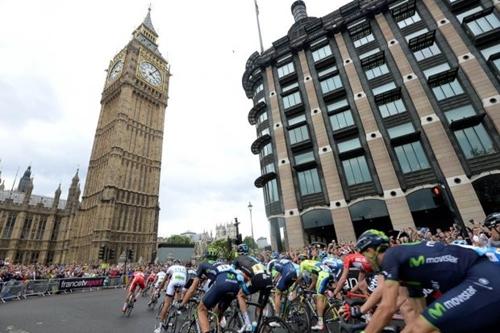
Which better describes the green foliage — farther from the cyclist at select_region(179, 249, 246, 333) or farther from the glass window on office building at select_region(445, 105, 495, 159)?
the glass window on office building at select_region(445, 105, 495, 159)

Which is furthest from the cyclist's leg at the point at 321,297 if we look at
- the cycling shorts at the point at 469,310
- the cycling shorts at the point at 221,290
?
the cycling shorts at the point at 469,310

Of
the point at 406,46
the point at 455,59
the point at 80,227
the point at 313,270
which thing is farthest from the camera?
the point at 80,227

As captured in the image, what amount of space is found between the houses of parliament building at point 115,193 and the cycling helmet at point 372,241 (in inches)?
2025

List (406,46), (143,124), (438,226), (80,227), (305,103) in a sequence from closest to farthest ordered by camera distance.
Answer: (438,226) < (406,46) < (305,103) < (80,227) < (143,124)

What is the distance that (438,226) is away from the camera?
18.5 m

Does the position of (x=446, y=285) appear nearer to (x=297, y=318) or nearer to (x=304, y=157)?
(x=297, y=318)

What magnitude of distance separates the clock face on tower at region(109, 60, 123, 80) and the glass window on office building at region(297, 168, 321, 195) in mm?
64645

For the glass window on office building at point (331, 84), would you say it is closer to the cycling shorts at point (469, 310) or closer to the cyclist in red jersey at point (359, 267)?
the cyclist in red jersey at point (359, 267)

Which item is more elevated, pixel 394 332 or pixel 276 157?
pixel 276 157

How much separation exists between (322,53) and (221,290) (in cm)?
2917

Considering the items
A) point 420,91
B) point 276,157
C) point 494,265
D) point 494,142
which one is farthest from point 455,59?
point 494,265

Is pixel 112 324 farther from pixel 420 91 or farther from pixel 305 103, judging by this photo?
pixel 420 91

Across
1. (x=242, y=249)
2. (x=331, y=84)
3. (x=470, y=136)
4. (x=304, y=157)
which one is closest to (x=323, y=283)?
(x=242, y=249)

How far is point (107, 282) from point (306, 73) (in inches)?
1241
